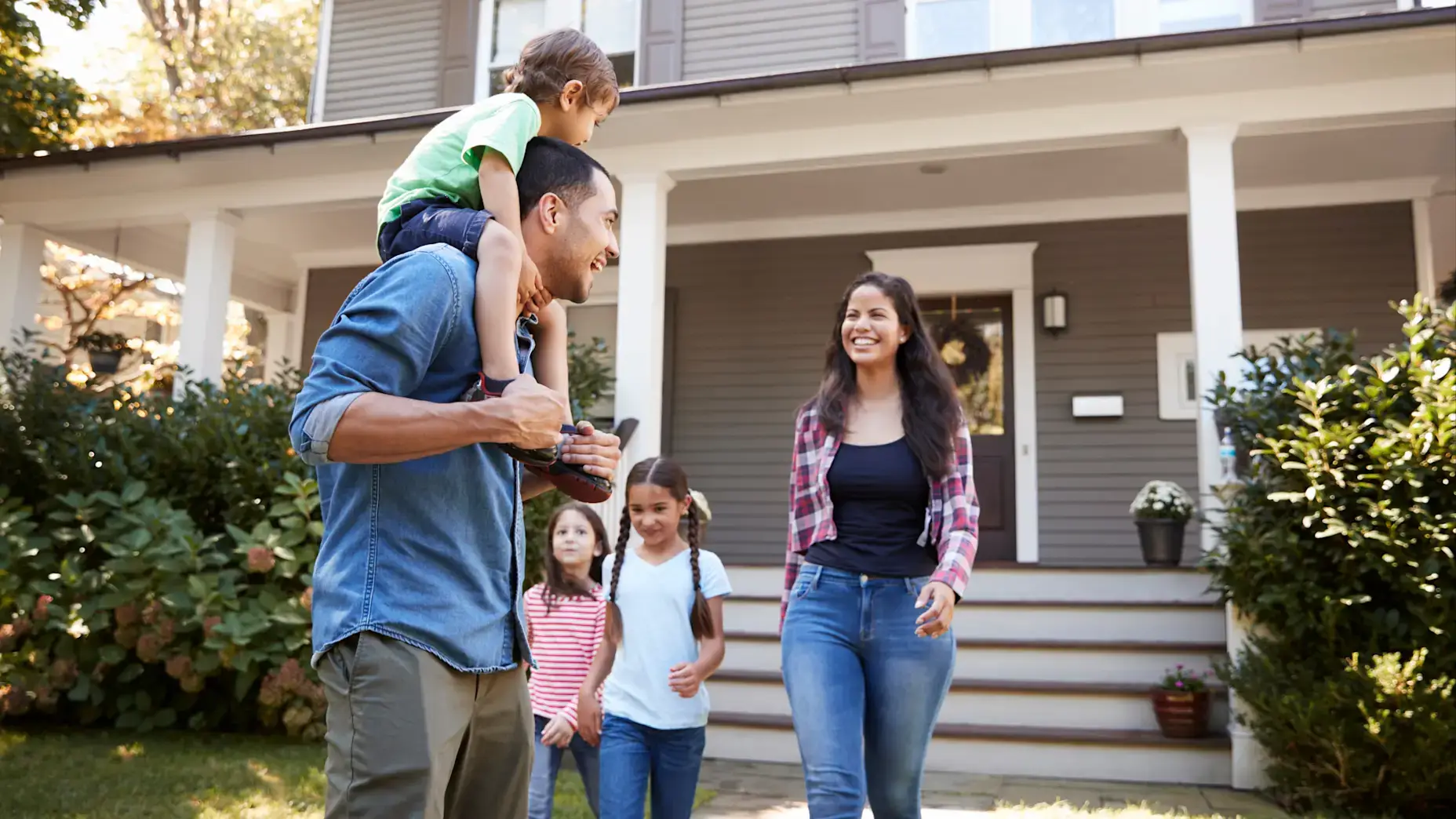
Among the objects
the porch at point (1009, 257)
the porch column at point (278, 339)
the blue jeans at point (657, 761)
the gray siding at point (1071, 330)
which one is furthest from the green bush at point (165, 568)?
the porch column at point (278, 339)

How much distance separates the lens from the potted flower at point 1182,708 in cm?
534

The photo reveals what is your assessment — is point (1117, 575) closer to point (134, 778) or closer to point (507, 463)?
point (134, 778)

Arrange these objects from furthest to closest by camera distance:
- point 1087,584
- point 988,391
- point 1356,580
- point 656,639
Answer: point 988,391, point 1087,584, point 1356,580, point 656,639

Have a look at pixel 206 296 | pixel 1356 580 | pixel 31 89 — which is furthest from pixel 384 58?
pixel 1356 580

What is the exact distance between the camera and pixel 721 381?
925 centimetres

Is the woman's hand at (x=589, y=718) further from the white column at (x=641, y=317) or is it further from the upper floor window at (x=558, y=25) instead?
the upper floor window at (x=558, y=25)

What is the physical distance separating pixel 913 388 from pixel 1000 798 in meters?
2.69

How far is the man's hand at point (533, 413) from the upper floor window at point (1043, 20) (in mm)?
7752

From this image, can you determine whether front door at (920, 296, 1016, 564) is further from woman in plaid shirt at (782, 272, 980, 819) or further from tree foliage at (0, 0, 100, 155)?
tree foliage at (0, 0, 100, 155)

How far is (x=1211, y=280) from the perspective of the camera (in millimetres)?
6082

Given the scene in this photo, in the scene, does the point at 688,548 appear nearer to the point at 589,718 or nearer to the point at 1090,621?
the point at 589,718

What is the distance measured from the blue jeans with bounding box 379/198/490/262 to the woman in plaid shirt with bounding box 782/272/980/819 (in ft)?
4.83

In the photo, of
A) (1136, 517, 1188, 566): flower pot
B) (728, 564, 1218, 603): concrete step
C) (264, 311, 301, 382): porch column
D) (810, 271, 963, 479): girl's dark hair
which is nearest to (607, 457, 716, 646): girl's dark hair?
(810, 271, 963, 479): girl's dark hair

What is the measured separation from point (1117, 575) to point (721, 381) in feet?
12.8
